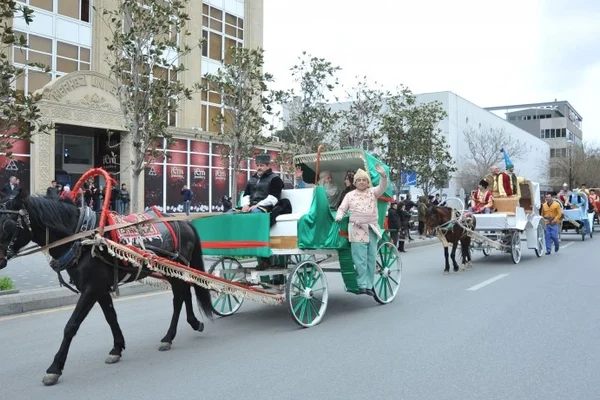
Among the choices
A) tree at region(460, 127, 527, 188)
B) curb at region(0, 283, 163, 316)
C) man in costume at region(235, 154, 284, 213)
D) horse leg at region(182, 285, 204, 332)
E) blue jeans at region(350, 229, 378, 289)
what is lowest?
curb at region(0, 283, 163, 316)

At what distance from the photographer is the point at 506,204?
15.6 meters

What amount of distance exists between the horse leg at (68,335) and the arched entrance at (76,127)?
16501 millimetres

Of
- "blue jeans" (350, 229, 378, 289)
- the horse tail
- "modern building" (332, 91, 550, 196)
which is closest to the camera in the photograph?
the horse tail

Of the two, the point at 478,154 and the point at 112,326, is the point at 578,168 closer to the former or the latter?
the point at 478,154

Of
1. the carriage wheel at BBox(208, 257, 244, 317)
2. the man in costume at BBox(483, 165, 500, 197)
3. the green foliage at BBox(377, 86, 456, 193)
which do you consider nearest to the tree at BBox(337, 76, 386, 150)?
the green foliage at BBox(377, 86, 456, 193)

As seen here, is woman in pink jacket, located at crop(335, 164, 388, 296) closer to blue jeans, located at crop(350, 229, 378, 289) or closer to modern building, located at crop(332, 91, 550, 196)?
blue jeans, located at crop(350, 229, 378, 289)

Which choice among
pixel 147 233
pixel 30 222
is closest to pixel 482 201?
pixel 147 233

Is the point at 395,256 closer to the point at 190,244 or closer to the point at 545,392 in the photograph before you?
the point at 190,244

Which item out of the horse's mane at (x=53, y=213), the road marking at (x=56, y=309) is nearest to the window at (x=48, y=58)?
the road marking at (x=56, y=309)

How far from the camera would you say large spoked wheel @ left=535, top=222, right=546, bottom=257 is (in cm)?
1644

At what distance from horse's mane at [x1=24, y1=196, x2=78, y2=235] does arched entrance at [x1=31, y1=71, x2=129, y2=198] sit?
15999mm


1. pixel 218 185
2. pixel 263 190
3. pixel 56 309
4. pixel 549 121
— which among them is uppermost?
pixel 549 121

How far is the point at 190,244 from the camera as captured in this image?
7.05 metres

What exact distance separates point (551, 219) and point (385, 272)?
11.0 metres
